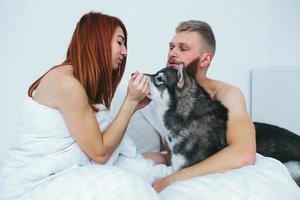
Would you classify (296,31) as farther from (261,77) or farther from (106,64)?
(106,64)

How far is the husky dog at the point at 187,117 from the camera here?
1.51 m

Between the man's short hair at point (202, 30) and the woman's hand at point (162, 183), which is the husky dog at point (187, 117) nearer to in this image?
the woman's hand at point (162, 183)

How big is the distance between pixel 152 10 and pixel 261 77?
939 mm

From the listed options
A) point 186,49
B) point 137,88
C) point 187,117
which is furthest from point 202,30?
point 137,88

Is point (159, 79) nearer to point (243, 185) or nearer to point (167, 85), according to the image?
point (167, 85)

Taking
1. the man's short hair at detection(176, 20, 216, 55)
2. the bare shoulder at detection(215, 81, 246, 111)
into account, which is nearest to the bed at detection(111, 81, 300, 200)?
the bare shoulder at detection(215, 81, 246, 111)

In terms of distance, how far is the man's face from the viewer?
1.71 metres

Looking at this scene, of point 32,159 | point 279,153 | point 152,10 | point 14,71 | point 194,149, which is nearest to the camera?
point 32,159

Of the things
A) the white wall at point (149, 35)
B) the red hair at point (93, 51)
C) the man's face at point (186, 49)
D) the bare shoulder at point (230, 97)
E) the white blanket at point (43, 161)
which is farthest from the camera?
the white wall at point (149, 35)

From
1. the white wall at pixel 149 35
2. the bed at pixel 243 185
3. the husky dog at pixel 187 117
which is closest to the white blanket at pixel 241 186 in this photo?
the bed at pixel 243 185

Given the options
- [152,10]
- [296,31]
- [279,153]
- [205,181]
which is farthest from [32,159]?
[296,31]

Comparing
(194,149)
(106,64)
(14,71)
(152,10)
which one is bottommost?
(194,149)

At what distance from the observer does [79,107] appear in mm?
1227

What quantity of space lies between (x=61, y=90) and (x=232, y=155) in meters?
0.71
